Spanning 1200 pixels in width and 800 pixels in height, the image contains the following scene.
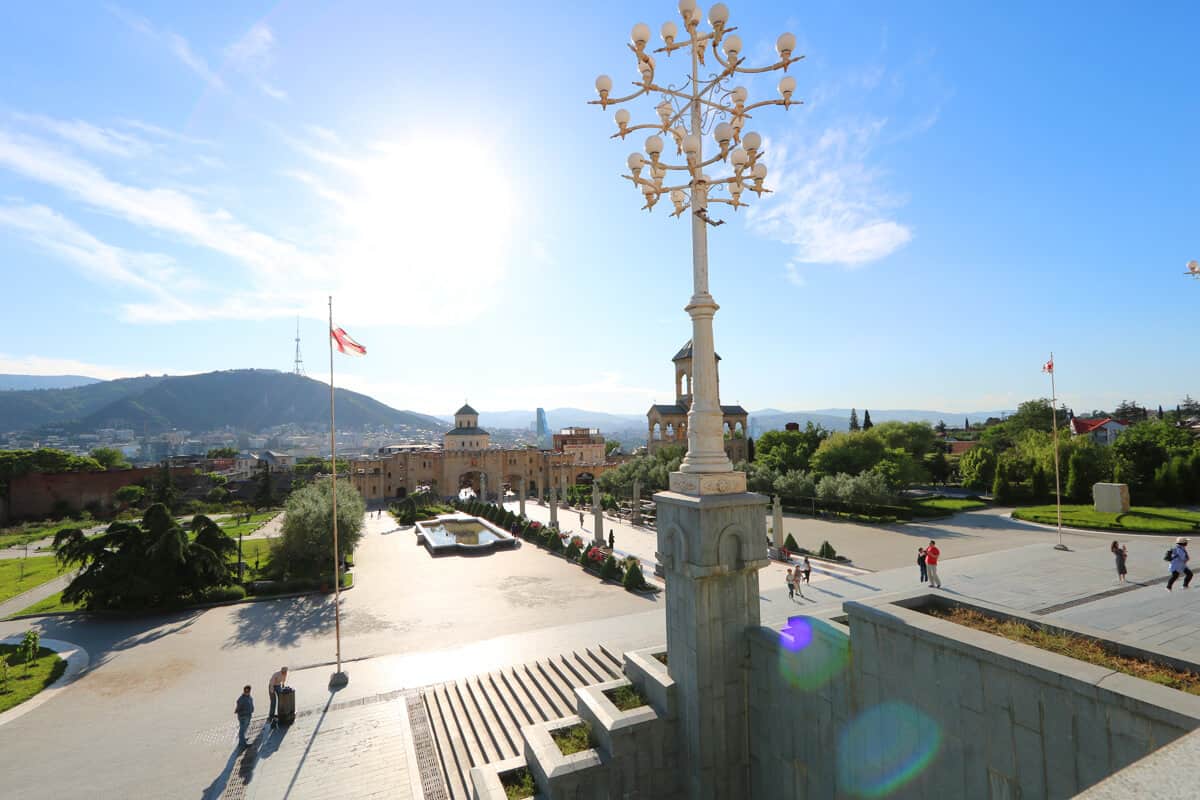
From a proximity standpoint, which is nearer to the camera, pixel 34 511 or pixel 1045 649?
pixel 1045 649

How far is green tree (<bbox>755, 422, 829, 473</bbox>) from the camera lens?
136ft

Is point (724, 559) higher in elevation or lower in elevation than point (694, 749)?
higher

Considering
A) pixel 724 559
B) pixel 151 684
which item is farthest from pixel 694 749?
pixel 151 684

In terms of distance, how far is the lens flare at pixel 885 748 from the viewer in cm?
525

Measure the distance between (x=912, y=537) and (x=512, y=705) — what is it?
73.9 feet

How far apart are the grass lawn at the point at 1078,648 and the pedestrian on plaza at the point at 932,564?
11.2 metres

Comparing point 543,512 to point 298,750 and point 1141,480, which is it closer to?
point 298,750

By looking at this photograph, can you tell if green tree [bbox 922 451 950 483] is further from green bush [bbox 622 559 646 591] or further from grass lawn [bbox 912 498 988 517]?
green bush [bbox 622 559 646 591]

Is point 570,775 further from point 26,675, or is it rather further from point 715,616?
point 26,675

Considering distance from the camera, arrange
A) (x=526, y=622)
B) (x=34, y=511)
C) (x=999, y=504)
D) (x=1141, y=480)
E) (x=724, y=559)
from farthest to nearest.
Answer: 1. (x=34, y=511)
2. (x=999, y=504)
3. (x=1141, y=480)
4. (x=526, y=622)
5. (x=724, y=559)

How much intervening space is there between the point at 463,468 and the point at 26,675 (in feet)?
163

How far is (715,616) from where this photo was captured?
7375 millimetres

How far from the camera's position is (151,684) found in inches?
519

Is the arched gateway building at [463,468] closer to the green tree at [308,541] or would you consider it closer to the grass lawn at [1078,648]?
the green tree at [308,541]
